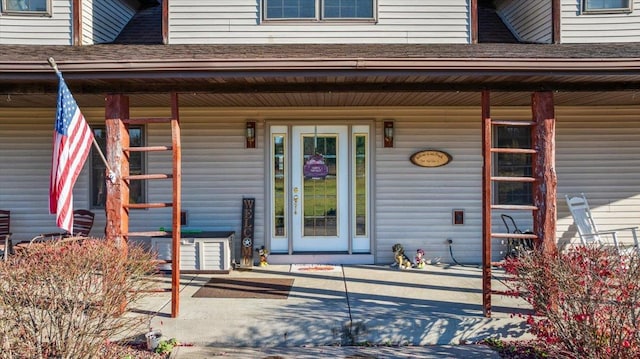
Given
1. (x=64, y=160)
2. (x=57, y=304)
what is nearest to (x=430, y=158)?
(x=64, y=160)

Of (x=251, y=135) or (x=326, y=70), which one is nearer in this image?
(x=326, y=70)

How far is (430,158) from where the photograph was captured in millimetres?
7289

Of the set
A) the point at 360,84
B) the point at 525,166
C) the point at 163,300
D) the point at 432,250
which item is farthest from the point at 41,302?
the point at 525,166

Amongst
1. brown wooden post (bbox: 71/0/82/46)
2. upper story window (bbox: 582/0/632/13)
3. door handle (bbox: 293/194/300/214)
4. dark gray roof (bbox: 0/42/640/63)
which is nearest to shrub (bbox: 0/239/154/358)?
dark gray roof (bbox: 0/42/640/63)

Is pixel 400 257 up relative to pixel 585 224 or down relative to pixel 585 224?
down

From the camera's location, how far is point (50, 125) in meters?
7.33

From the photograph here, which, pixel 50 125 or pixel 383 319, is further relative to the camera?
pixel 50 125

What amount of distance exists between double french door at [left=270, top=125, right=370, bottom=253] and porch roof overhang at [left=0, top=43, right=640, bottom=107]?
171cm

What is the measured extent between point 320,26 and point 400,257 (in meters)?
3.69

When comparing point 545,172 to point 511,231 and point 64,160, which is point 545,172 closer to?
point 511,231

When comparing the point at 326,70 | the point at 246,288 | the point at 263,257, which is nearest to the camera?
the point at 326,70

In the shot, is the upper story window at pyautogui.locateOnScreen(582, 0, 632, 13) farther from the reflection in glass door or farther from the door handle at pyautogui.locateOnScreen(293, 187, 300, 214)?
the door handle at pyautogui.locateOnScreen(293, 187, 300, 214)

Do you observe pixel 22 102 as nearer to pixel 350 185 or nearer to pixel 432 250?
pixel 350 185

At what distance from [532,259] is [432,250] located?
3.07 m
